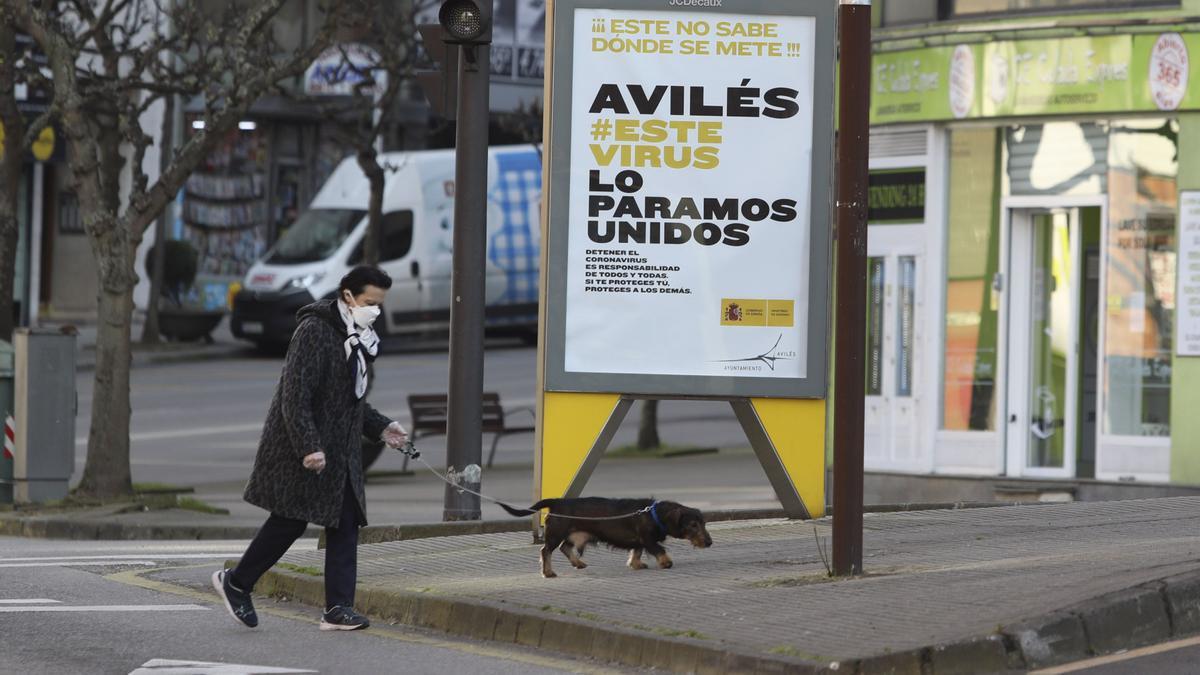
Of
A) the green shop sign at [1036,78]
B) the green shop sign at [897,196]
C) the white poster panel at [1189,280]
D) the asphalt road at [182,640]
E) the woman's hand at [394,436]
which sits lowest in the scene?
the asphalt road at [182,640]

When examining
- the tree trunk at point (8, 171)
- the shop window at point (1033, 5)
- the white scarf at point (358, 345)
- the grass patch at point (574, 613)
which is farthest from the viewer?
the tree trunk at point (8, 171)

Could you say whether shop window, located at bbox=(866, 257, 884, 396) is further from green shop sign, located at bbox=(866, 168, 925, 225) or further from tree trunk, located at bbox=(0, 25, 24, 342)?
tree trunk, located at bbox=(0, 25, 24, 342)

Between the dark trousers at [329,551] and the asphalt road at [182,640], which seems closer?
the asphalt road at [182,640]

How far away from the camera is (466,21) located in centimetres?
1246

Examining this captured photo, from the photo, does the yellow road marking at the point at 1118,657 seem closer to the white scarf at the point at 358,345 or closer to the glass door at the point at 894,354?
the white scarf at the point at 358,345

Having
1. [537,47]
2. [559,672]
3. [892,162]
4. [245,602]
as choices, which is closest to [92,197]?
[892,162]

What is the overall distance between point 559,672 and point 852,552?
6.63 feet

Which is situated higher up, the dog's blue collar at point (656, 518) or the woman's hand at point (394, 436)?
the woman's hand at point (394, 436)

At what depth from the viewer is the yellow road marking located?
7.84 meters

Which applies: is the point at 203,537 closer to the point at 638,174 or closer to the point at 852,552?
the point at 638,174

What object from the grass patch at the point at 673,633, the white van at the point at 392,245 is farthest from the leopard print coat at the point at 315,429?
the white van at the point at 392,245

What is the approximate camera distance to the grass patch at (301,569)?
10875 millimetres

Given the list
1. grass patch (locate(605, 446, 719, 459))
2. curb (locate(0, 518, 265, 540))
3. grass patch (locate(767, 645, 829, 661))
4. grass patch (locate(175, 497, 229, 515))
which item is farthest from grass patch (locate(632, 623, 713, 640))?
grass patch (locate(605, 446, 719, 459))

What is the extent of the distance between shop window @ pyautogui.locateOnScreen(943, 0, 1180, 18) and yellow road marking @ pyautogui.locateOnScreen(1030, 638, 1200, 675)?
9.20m
